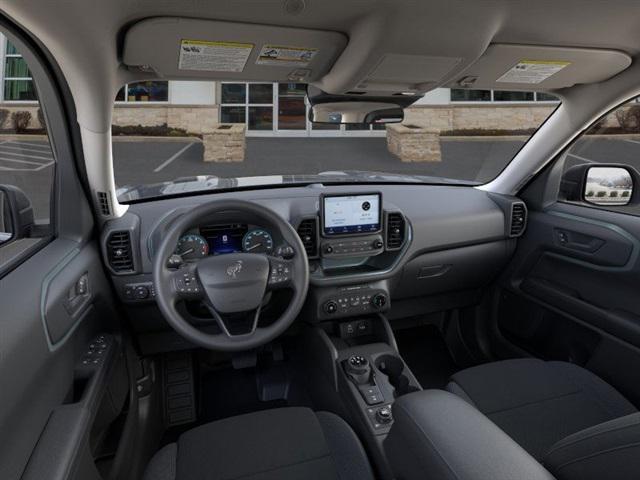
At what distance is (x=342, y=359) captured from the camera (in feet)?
7.94

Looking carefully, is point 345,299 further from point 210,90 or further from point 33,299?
point 210,90

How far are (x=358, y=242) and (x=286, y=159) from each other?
5.30 ft

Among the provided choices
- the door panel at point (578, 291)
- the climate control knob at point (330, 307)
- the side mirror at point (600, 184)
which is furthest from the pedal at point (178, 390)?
the side mirror at point (600, 184)

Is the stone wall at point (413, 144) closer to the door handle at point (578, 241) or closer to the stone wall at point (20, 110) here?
the door handle at point (578, 241)

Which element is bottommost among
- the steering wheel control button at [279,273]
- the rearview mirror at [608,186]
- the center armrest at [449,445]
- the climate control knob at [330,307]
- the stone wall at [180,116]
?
the climate control knob at [330,307]

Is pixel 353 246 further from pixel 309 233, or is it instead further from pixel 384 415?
pixel 384 415

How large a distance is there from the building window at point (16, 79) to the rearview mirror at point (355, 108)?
1.23 meters

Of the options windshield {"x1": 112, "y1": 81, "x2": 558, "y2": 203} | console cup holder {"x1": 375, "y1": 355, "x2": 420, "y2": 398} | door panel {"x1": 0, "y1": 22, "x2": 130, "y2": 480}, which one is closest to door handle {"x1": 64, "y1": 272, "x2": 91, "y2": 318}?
door panel {"x1": 0, "y1": 22, "x2": 130, "y2": 480}

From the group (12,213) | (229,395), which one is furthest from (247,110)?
(12,213)

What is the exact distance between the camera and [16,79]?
1929mm

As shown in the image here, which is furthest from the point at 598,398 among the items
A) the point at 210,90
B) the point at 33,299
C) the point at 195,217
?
the point at 210,90

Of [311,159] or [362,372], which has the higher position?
[311,159]

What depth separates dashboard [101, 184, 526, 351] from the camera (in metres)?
2.17

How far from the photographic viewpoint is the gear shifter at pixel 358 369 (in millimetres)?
2291
